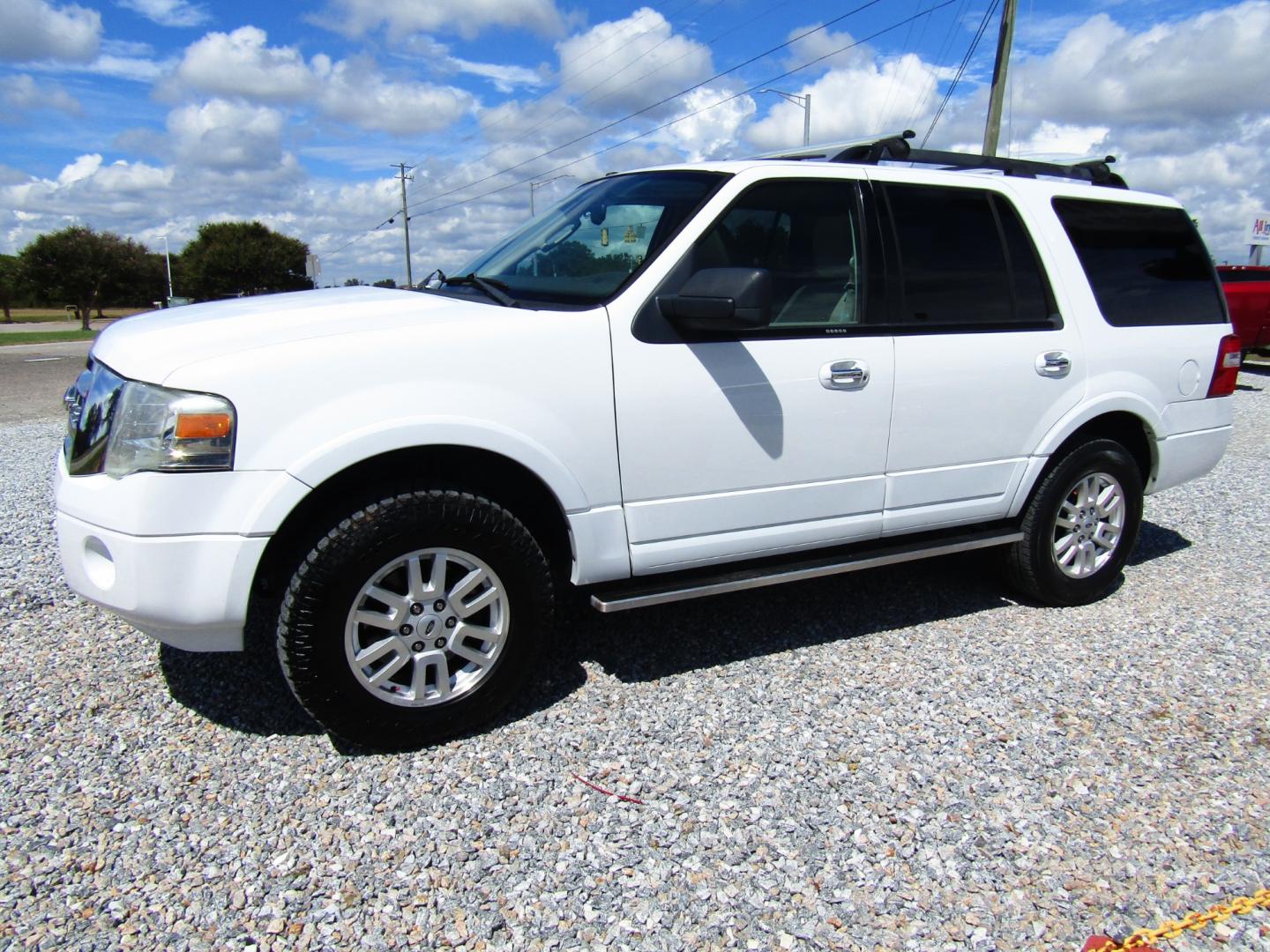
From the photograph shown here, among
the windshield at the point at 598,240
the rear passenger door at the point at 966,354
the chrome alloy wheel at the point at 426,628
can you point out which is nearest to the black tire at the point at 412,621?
the chrome alloy wheel at the point at 426,628

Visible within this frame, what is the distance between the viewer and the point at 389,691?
9.69 feet

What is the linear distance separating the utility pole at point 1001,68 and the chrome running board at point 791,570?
13.1 m

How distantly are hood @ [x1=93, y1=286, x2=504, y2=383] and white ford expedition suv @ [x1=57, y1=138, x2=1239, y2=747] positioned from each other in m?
0.02

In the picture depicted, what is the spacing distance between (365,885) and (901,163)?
3682 millimetres

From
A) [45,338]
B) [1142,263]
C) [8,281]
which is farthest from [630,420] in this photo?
[8,281]

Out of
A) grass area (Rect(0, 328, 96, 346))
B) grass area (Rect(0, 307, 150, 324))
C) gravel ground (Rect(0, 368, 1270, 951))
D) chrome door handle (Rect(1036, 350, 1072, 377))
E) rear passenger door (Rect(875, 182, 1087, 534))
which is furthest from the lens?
grass area (Rect(0, 307, 150, 324))

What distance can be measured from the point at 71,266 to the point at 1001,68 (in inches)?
1778

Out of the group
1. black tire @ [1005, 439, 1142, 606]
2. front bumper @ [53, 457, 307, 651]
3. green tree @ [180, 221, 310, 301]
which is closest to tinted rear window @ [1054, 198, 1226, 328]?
black tire @ [1005, 439, 1142, 606]

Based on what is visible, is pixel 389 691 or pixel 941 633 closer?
pixel 389 691

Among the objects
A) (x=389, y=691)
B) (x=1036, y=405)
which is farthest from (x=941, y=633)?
(x=389, y=691)

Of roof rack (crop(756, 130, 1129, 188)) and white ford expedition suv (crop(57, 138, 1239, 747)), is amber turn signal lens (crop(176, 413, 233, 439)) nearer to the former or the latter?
white ford expedition suv (crop(57, 138, 1239, 747))

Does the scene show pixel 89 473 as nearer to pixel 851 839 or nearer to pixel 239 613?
pixel 239 613

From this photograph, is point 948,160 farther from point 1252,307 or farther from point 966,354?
point 1252,307

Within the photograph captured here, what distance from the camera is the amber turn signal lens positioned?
256 cm
